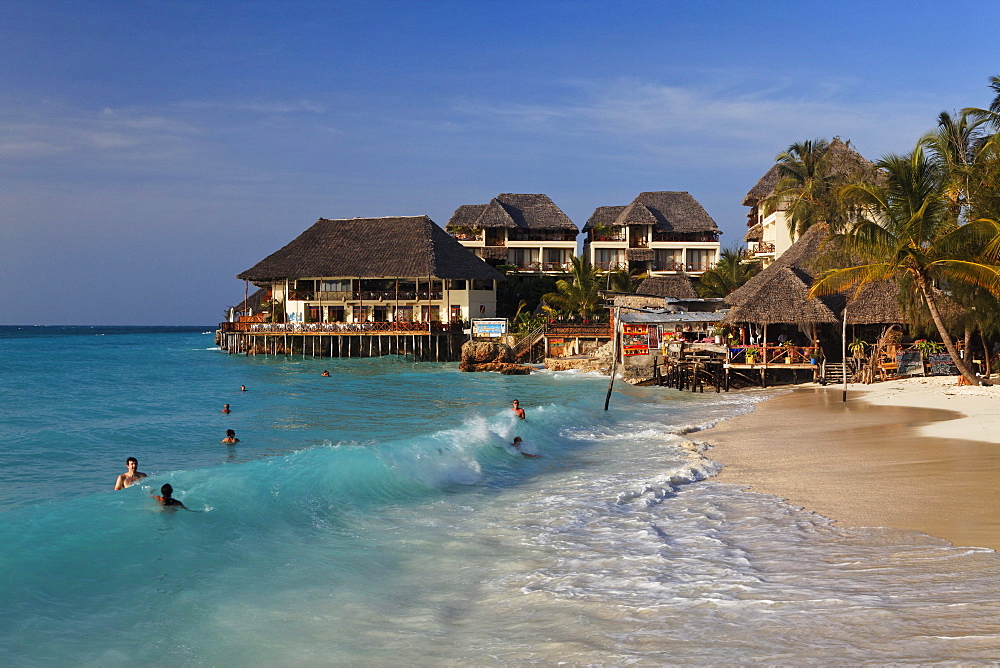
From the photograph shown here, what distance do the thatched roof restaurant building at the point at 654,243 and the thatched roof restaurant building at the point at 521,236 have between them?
7.32 ft

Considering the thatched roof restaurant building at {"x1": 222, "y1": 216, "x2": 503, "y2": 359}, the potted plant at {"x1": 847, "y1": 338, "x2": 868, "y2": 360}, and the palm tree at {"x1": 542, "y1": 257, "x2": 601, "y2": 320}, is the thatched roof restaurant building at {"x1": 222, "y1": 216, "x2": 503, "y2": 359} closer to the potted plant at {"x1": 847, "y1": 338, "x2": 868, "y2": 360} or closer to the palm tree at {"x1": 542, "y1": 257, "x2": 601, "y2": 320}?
the palm tree at {"x1": 542, "y1": 257, "x2": 601, "y2": 320}

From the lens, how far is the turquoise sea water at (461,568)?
5383 mm

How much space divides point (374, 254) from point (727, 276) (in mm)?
21534

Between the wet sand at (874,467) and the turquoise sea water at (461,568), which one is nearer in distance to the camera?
the turquoise sea water at (461,568)

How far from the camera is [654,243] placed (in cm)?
5572

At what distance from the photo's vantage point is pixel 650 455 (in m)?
13.5

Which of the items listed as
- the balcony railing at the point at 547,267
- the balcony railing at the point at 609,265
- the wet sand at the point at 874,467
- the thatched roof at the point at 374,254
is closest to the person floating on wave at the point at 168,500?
the wet sand at the point at 874,467

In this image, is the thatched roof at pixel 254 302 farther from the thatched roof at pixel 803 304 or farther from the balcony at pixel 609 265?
the thatched roof at pixel 803 304

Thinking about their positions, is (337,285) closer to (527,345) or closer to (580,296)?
(527,345)

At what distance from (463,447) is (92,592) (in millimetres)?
7855

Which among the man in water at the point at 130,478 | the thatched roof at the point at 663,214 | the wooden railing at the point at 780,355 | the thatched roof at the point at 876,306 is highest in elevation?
the thatched roof at the point at 663,214

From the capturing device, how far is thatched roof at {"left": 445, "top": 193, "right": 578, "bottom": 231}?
2203 inches

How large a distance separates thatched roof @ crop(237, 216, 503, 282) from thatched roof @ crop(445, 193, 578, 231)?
6642 millimetres

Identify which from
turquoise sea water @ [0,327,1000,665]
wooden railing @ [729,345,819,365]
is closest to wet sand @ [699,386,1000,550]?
turquoise sea water @ [0,327,1000,665]
